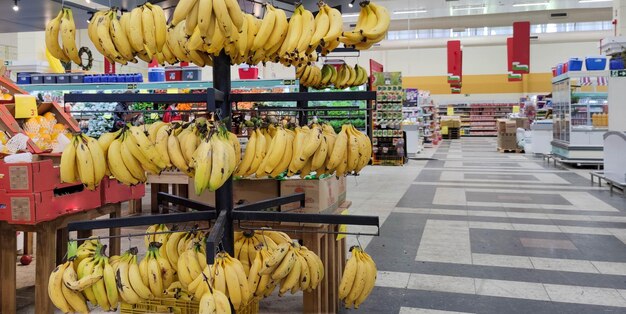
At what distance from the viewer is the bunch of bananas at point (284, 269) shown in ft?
6.82

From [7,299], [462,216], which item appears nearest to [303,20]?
[7,299]

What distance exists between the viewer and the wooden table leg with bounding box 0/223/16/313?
2.95 m

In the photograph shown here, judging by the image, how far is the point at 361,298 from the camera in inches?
90.6

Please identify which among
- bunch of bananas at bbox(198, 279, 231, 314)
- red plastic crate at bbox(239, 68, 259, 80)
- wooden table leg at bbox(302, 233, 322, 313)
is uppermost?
red plastic crate at bbox(239, 68, 259, 80)

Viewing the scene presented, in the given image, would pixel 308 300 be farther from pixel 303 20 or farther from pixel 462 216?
pixel 462 216

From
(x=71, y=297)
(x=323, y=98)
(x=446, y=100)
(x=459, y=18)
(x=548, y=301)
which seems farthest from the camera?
(x=446, y=100)

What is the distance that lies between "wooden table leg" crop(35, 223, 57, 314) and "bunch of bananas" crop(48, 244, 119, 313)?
0.95m

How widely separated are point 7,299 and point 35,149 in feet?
3.18

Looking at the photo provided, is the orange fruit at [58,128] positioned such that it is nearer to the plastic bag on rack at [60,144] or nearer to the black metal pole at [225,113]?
the plastic bag on rack at [60,144]

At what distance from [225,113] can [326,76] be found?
842 mm

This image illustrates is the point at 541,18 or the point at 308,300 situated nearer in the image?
the point at 308,300

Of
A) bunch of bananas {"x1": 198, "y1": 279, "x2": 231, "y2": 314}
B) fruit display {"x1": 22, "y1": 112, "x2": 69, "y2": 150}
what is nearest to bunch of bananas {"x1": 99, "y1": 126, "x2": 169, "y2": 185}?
bunch of bananas {"x1": 198, "y1": 279, "x2": 231, "y2": 314}

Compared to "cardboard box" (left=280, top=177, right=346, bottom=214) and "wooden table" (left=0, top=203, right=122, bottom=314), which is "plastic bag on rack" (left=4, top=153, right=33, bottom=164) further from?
"cardboard box" (left=280, top=177, right=346, bottom=214)

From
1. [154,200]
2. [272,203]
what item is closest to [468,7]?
[154,200]
